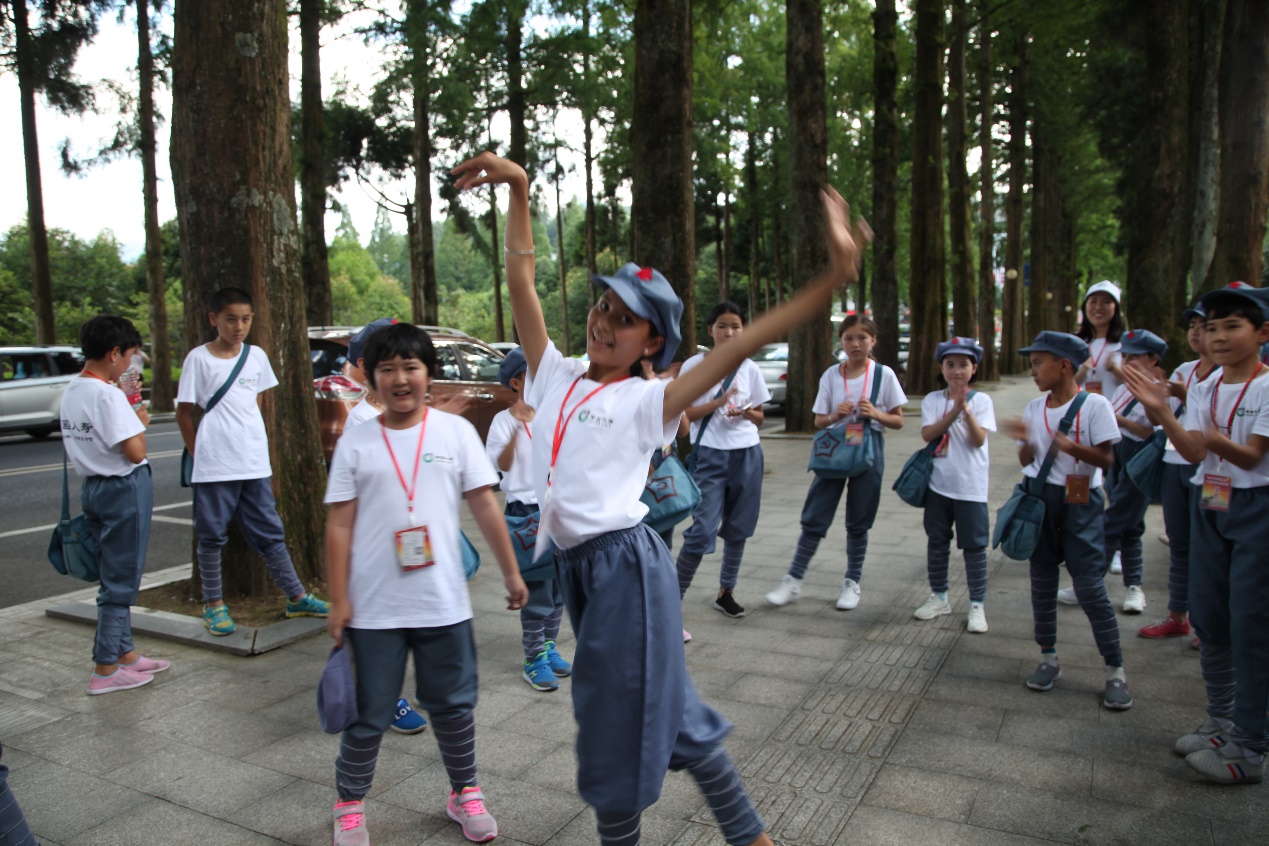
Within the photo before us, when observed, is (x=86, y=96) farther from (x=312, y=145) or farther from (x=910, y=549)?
(x=910, y=549)

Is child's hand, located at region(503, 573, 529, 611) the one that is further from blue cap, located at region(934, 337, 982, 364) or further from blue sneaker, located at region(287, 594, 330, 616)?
blue cap, located at region(934, 337, 982, 364)

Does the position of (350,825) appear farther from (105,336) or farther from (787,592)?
(787,592)

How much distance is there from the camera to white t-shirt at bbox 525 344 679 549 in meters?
2.56

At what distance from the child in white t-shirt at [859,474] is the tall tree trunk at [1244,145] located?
743 cm

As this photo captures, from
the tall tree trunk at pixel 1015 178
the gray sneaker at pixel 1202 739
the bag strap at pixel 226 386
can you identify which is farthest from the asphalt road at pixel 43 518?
the tall tree trunk at pixel 1015 178

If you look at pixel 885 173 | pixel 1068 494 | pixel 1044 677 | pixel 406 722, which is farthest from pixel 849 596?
pixel 885 173

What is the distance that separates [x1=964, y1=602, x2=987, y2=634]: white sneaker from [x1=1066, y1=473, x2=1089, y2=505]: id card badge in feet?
4.15

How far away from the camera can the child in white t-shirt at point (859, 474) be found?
5.76 metres

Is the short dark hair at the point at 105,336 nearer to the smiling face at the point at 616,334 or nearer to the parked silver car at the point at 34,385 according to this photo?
the smiling face at the point at 616,334

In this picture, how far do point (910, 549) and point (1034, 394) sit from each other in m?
16.9

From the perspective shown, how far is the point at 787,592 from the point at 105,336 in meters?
4.00

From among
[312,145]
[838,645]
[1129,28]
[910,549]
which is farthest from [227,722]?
[1129,28]

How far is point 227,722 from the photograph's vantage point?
13.7 feet

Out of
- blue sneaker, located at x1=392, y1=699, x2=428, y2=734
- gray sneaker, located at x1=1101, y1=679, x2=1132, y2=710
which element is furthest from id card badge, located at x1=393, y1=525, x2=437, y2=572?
gray sneaker, located at x1=1101, y1=679, x2=1132, y2=710
